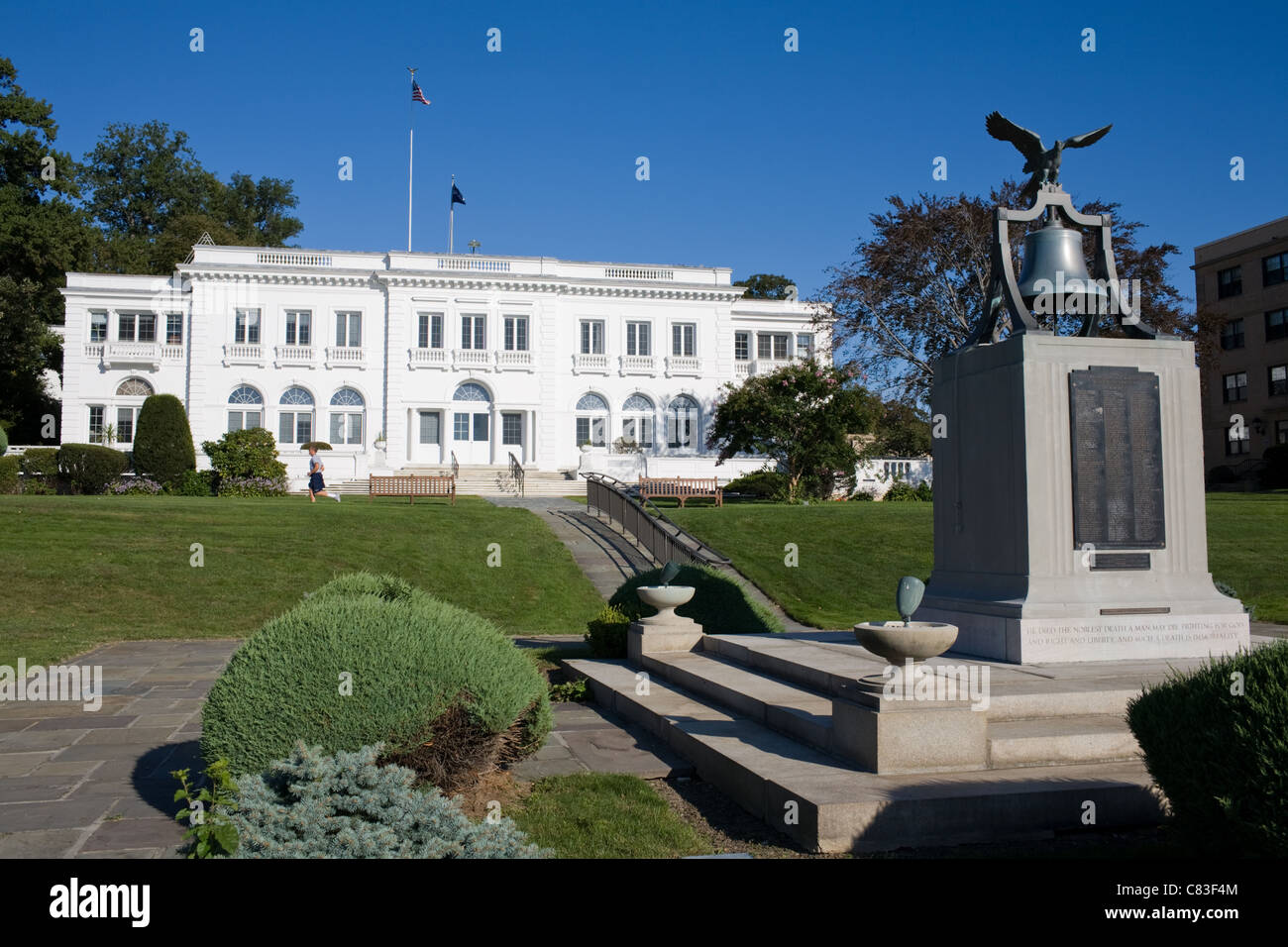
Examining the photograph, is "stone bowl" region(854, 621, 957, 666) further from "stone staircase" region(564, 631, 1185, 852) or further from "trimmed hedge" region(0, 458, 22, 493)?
"trimmed hedge" region(0, 458, 22, 493)

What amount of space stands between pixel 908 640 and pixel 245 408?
42.8m

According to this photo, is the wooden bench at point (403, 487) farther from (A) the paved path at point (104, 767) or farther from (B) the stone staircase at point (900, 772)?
(B) the stone staircase at point (900, 772)

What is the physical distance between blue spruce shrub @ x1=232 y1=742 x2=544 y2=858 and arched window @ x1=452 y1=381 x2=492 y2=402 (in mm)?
40762

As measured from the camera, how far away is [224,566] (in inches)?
716

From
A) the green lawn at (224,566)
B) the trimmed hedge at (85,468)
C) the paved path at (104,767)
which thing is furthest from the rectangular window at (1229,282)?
the paved path at (104,767)

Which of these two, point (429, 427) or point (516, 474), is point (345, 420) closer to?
point (429, 427)

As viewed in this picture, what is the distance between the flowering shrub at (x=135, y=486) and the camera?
31375 mm

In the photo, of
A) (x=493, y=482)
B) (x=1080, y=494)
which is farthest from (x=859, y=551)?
(x=493, y=482)

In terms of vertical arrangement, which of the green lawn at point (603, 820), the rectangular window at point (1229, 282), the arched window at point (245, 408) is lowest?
the green lawn at point (603, 820)

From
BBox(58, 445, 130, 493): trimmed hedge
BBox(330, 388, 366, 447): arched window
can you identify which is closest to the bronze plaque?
BBox(58, 445, 130, 493): trimmed hedge

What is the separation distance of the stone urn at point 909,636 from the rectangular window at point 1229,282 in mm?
53325

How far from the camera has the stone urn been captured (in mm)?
5684
